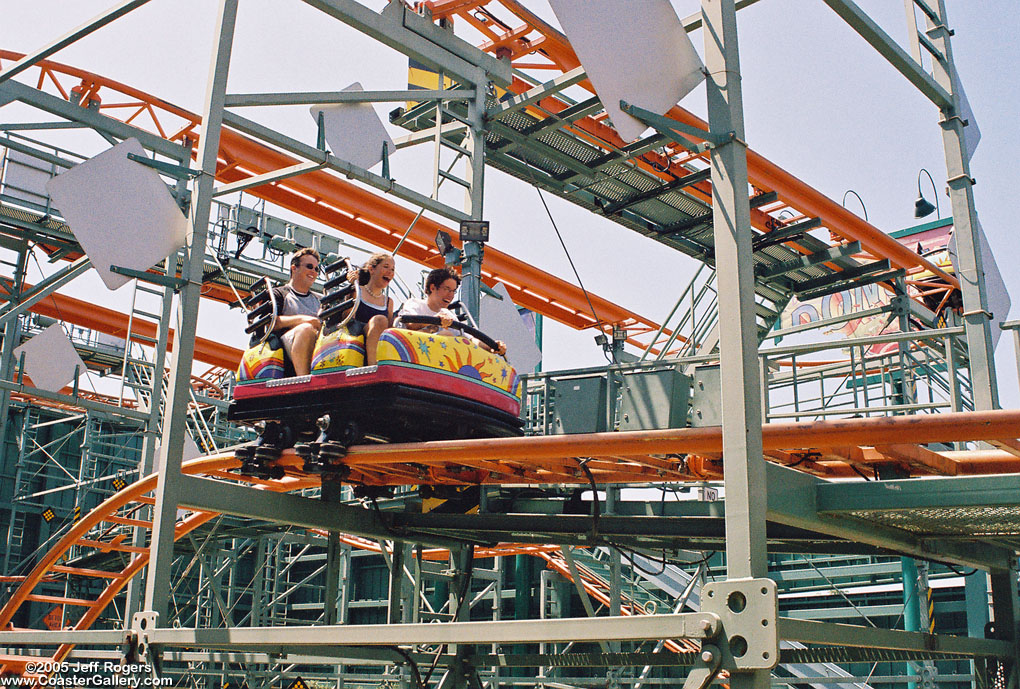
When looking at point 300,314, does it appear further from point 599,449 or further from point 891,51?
point 891,51

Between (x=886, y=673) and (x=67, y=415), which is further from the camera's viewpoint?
(x=67, y=415)

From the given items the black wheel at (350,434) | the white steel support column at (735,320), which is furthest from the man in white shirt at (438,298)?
the white steel support column at (735,320)

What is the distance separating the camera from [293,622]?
2030 cm

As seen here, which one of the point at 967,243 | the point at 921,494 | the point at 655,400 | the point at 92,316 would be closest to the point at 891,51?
the point at 967,243

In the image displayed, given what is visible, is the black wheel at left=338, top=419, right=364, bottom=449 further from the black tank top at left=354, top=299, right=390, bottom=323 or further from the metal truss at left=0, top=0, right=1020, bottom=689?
the black tank top at left=354, top=299, right=390, bottom=323

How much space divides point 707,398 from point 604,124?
247 inches

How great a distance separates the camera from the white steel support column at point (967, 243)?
7.16 m

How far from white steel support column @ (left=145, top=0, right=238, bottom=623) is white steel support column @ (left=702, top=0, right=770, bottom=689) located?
3.39 meters

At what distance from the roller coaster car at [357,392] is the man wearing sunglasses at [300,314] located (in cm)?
7

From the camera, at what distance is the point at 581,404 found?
7.00m

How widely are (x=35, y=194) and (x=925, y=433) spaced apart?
1357 centimetres

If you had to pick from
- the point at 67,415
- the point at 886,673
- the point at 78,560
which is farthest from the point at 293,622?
the point at 886,673

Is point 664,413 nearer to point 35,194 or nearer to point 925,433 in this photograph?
point 925,433

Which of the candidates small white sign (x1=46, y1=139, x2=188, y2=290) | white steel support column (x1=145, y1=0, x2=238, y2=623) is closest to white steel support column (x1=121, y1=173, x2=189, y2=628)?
white steel support column (x1=145, y1=0, x2=238, y2=623)
